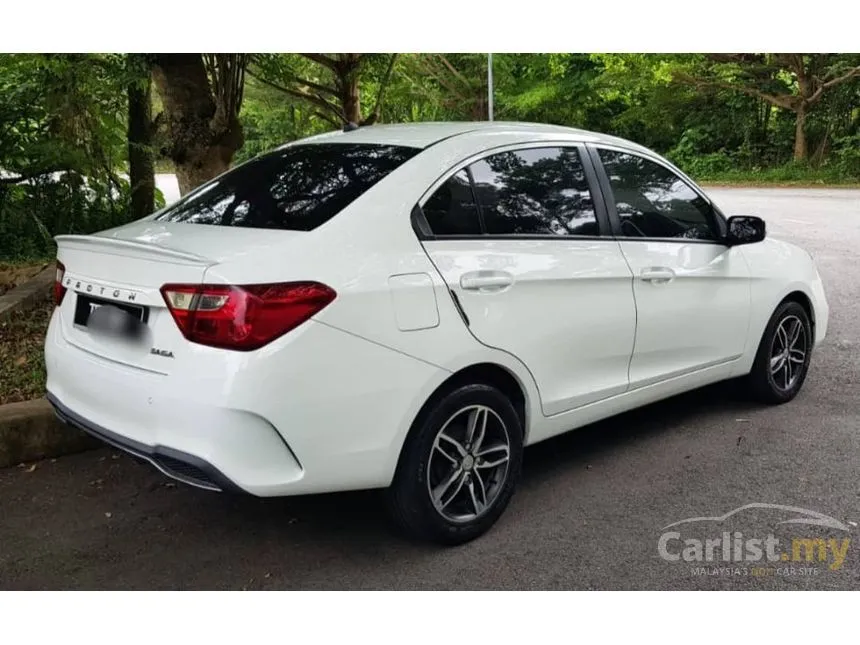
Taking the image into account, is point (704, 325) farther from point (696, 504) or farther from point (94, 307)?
point (94, 307)

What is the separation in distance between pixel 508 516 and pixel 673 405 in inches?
82.5

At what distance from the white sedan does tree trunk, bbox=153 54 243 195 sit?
355cm

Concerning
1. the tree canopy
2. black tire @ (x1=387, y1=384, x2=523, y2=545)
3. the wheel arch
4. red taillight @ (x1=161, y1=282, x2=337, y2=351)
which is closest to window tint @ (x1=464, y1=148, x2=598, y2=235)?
the wheel arch

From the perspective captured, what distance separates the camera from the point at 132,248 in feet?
9.98

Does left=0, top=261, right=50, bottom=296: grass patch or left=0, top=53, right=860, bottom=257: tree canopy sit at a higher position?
left=0, top=53, right=860, bottom=257: tree canopy

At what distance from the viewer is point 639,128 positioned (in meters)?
31.7

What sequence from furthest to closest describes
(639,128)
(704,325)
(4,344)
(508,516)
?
1. (639,128)
2. (4,344)
3. (704,325)
4. (508,516)

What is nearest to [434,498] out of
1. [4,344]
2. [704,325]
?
[704,325]

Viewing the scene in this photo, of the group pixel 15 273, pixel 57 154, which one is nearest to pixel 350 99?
pixel 57 154

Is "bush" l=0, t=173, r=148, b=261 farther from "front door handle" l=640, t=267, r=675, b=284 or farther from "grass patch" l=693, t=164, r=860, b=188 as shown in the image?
"grass patch" l=693, t=164, r=860, b=188

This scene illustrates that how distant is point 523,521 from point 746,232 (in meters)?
2.25

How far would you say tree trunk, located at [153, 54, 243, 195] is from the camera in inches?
283

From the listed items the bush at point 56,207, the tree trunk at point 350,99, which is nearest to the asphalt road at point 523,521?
the bush at point 56,207

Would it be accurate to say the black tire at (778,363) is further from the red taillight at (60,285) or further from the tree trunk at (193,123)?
the tree trunk at (193,123)
